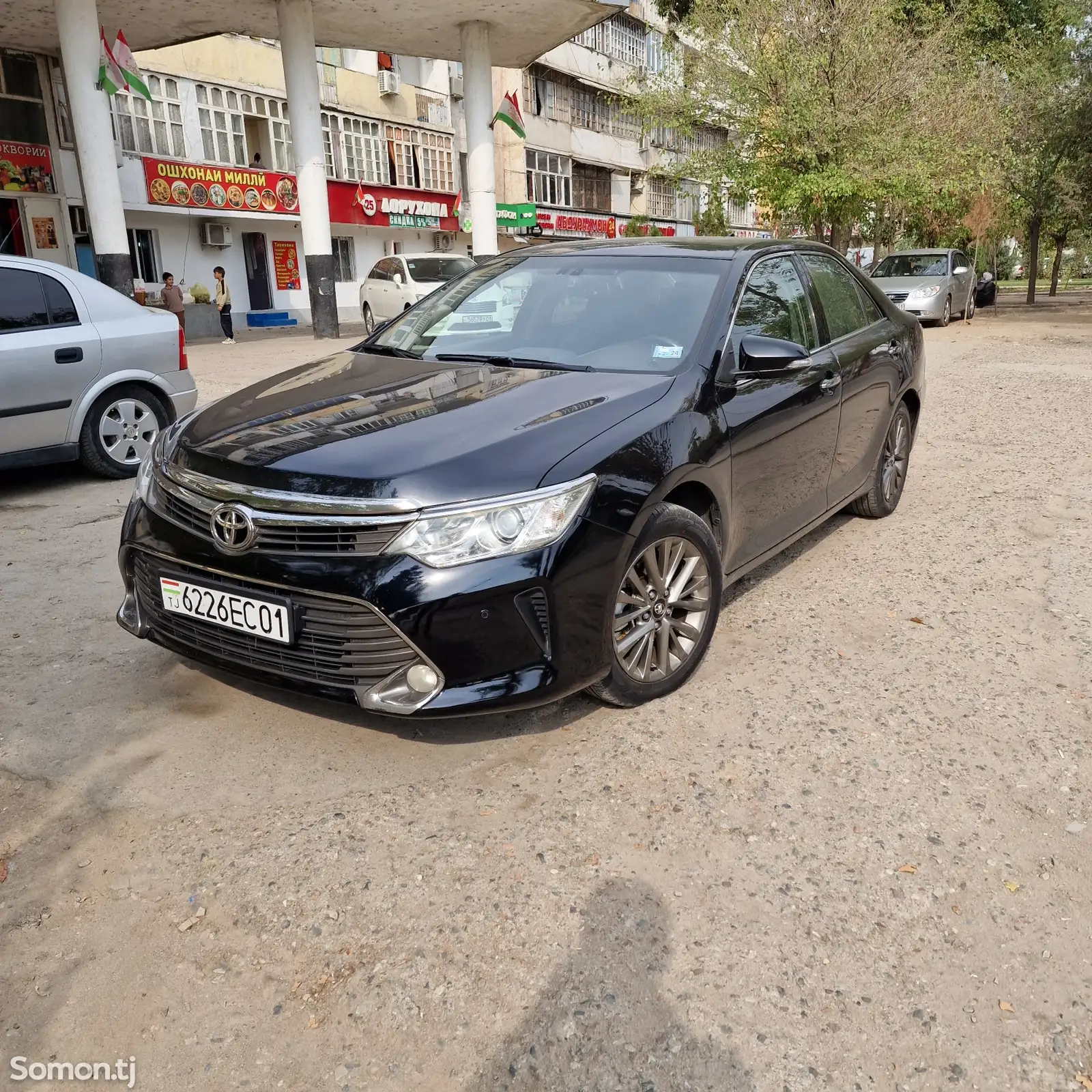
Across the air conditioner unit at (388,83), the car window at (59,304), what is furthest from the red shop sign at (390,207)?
the car window at (59,304)

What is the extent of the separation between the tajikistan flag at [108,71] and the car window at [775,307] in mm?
17238

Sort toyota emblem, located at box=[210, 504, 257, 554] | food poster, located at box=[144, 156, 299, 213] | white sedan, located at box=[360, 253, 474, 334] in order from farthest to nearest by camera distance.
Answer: food poster, located at box=[144, 156, 299, 213] → white sedan, located at box=[360, 253, 474, 334] → toyota emblem, located at box=[210, 504, 257, 554]

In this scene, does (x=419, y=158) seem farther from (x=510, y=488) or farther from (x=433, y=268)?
(x=510, y=488)

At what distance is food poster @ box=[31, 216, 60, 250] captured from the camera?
23812 mm

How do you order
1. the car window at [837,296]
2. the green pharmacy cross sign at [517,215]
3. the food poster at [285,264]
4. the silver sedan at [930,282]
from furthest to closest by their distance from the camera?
1. the green pharmacy cross sign at [517,215]
2. the food poster at [285,264]
3. the silver sedan at [930,282]
4. the car window at [837,296]

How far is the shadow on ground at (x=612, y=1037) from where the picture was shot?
204cm

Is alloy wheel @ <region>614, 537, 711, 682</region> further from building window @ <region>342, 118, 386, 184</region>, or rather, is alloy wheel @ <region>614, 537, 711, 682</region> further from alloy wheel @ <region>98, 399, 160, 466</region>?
building window @ <region>342, 118, 386, 184</region>

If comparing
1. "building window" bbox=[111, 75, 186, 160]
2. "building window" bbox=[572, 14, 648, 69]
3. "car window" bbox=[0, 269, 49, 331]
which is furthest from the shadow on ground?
"building window" bbox=[572, 14, 648, 69]

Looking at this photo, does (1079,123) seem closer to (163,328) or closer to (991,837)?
(163,328)

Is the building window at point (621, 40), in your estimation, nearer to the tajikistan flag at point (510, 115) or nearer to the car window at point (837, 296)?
the tajikistan flag at point (510, 115)

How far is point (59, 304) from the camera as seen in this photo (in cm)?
681

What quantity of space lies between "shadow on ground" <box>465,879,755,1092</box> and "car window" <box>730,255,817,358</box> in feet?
7.81

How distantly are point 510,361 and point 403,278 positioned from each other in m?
17.8

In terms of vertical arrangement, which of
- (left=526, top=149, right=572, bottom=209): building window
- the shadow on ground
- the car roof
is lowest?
the shadow on ground
